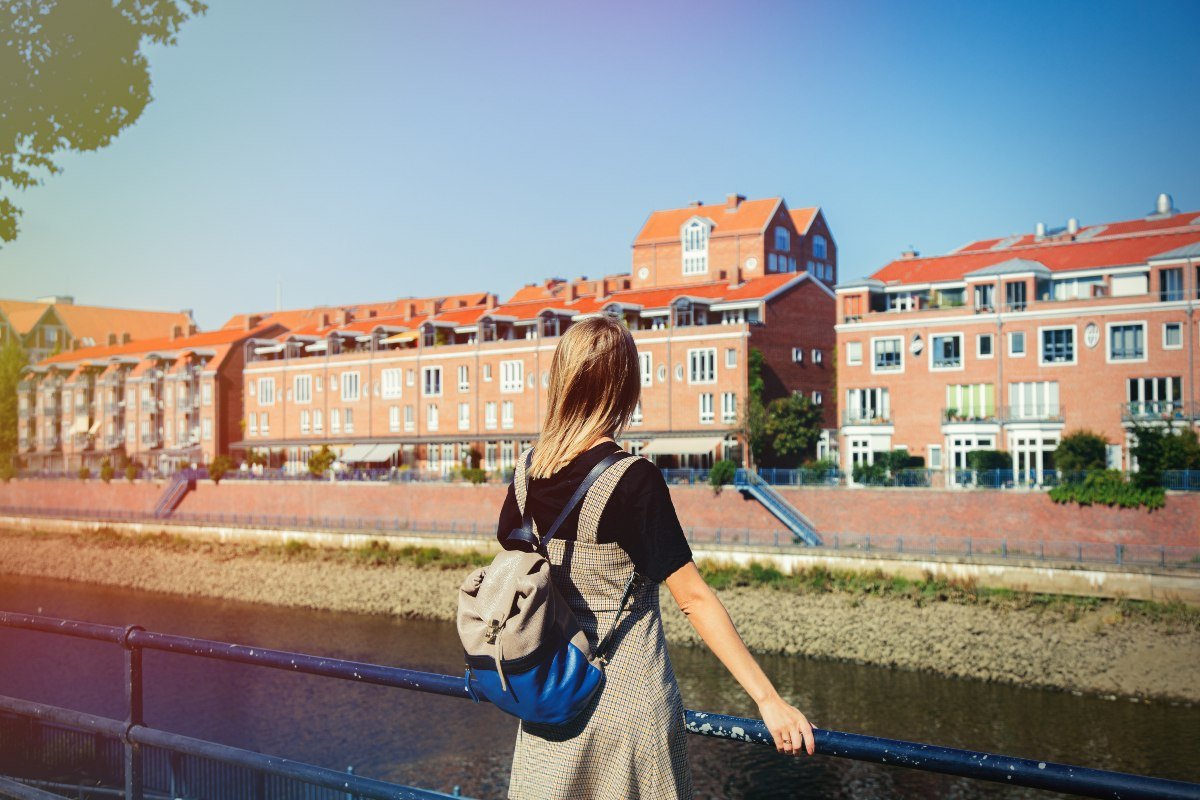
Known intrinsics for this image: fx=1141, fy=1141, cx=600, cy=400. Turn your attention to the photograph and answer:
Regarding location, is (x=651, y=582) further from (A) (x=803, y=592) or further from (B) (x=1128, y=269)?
(B) (x=1128, y=269)

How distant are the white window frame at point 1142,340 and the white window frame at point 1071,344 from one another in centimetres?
93

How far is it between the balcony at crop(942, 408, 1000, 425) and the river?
1504 centimetres

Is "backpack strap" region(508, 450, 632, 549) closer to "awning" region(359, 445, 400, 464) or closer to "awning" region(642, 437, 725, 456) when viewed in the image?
"awning" region(642, 437, 725, 456)

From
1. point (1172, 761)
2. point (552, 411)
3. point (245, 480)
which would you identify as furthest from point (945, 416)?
point (552, 411)

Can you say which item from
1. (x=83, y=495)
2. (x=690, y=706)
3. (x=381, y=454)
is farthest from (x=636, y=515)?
(x=83, y=495)

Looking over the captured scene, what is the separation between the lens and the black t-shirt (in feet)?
8.89

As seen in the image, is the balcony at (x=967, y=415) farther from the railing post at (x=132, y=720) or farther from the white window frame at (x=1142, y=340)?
the railing post at (x=132, y=720)

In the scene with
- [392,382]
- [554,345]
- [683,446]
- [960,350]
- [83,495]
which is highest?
[554,345]

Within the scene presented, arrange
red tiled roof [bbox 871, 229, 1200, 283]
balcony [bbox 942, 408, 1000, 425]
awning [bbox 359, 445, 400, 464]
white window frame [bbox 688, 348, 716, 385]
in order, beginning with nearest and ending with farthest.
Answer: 1. balcony [bbox 942, 408, 1000, 425]
2. red tiled roof [bbox 871, 229, 1200, 283]
3. white window frame [bbox 688, 348, 716, 385]
4. awning [bbox 359, 445, 400, 464]

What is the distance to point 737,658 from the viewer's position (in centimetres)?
264

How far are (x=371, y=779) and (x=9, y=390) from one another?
3366 inches

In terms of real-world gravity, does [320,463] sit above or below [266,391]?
below

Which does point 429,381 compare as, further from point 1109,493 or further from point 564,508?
point 564,508

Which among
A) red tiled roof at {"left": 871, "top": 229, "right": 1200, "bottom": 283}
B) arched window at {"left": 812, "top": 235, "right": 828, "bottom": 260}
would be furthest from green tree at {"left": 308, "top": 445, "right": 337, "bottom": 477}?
arched window at {"left": 812, "top": 235, "right": 828, "bottom": 260}
